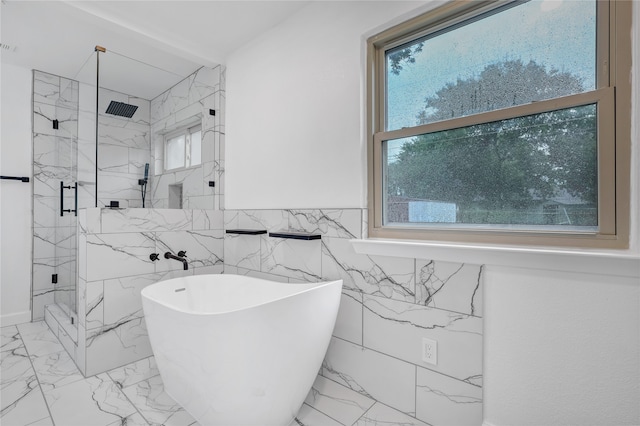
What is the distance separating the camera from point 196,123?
9.57 ft

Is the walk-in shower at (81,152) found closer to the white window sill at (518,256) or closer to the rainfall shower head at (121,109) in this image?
the rainfall shower head at (121,109)

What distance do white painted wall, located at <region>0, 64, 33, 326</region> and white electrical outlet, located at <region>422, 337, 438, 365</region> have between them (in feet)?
12.1

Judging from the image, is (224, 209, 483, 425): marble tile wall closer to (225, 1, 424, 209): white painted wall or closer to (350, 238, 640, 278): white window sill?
(350, 238, 640, 278): white window sill

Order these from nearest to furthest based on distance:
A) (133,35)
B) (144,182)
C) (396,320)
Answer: (396,320) < (133,35) < (144,182)

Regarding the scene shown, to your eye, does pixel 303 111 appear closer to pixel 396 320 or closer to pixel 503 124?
pixel 503 124

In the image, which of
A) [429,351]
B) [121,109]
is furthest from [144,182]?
[429,351]

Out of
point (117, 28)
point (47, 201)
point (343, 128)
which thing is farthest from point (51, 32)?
point (343, 128)

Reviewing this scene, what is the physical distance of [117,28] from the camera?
230 cm

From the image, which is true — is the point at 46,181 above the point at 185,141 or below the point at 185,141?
below

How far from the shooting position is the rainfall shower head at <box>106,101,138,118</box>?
2445 millimetres

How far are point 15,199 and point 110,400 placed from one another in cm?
241

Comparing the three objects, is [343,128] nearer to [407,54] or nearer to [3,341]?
[407,54]

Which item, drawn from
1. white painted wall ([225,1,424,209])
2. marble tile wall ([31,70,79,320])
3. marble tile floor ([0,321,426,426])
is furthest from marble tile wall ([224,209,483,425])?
marble tile wall ([31,70,79,320])

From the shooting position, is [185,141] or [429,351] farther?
[185,141]
